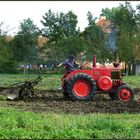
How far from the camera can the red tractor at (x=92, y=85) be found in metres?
18.6

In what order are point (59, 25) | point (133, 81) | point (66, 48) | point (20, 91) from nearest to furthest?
point (20, 91)
point (133, 81)
point (66, 48)
point (59, 25)

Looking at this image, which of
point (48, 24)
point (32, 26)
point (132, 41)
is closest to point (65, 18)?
point (48, 24)

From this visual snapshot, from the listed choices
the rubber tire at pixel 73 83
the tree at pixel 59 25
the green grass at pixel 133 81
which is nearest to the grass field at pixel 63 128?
the rubber tire at pixel 73 83

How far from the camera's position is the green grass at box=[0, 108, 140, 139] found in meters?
9.69

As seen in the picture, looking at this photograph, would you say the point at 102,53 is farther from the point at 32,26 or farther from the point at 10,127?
the point at 10,127

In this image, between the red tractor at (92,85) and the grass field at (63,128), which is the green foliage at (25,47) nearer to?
the red tractor at (92,85)

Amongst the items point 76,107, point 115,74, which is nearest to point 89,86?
point 115,74

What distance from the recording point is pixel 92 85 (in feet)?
61.1

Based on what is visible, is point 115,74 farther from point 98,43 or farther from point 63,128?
point 98,43

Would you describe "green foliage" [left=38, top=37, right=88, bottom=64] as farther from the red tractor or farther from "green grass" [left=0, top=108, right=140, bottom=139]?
"green grass" [left=0, top=108, right=140, bottom=139]

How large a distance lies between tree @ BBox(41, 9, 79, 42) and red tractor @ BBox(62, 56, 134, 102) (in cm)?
5614

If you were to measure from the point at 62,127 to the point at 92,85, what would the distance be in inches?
315

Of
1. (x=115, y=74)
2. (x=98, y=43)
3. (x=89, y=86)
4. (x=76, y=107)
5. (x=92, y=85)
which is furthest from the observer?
(x=98, y=43)

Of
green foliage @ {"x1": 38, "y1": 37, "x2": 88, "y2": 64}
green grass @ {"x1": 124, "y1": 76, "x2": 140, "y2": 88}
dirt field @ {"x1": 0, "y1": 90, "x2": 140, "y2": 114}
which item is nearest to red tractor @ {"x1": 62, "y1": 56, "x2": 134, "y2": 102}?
dirt field @ {"x1": 0, "y1": 90, "x2": 140, "y2": 114}
